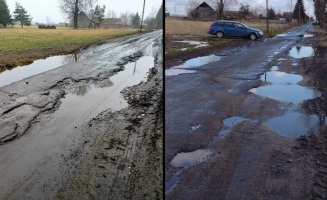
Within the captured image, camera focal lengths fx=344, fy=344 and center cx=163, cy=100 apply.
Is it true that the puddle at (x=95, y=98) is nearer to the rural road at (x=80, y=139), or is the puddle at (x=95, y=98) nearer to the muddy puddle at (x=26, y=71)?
the rural road at (x=80, y=139)

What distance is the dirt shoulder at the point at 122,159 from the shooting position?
3711 mm

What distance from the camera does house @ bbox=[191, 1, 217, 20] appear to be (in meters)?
52.1

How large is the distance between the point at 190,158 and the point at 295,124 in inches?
95.5

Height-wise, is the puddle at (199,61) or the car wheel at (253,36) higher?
the car wheel at (253,36)

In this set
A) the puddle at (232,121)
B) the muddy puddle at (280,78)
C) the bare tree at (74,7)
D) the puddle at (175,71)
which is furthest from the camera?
the bare tree at (74,7)

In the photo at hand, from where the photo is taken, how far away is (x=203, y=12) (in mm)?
53562

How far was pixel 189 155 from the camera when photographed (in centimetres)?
477

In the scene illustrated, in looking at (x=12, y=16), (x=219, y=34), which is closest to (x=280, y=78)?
(x=219, y=34)

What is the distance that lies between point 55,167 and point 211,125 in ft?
9.00

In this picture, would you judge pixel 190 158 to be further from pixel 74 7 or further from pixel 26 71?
pixel 74 7

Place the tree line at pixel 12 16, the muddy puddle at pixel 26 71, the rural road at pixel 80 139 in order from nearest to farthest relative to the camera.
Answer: the rural road at pixel 80 139
the muddy puddle at pixel 26 71
the tree line at pixel 12 16

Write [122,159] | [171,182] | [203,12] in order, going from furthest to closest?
[203,12] → [122,159] → [171,182]

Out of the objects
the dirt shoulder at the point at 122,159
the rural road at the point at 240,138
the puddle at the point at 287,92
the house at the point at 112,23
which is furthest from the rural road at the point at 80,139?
the house at the point at 112,23

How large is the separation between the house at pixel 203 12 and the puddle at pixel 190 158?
161 ft
